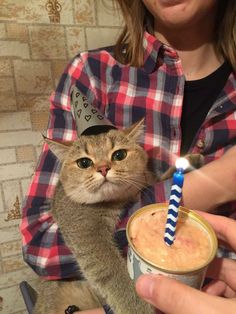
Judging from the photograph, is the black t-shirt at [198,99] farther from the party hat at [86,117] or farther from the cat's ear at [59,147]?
the cat's ear at [59,147]

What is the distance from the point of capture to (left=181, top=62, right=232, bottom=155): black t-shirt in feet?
4.02

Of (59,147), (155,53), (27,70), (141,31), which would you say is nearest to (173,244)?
(59,147)

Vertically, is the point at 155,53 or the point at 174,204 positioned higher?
the point at 155,53

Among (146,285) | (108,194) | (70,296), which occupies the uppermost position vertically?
(146,285)

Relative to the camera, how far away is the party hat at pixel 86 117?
1.01m

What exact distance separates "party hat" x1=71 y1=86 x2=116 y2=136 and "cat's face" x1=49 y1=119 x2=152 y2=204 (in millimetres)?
24

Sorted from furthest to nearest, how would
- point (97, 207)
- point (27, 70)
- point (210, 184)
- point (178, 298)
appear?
point (27, 70) → point (97, 207) → point (210, 184) → point (178, 298)

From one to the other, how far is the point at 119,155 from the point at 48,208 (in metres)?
0.33

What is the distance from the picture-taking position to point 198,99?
1.24m

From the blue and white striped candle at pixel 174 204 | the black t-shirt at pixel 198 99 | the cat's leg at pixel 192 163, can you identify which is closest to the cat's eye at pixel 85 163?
the cat's leg at pixel 192 163

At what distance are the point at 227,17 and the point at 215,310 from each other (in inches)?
42.6

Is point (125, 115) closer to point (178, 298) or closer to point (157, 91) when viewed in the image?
point (157, 91)

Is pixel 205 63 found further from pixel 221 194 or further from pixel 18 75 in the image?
pixel 18 75

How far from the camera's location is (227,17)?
4.03 ft
